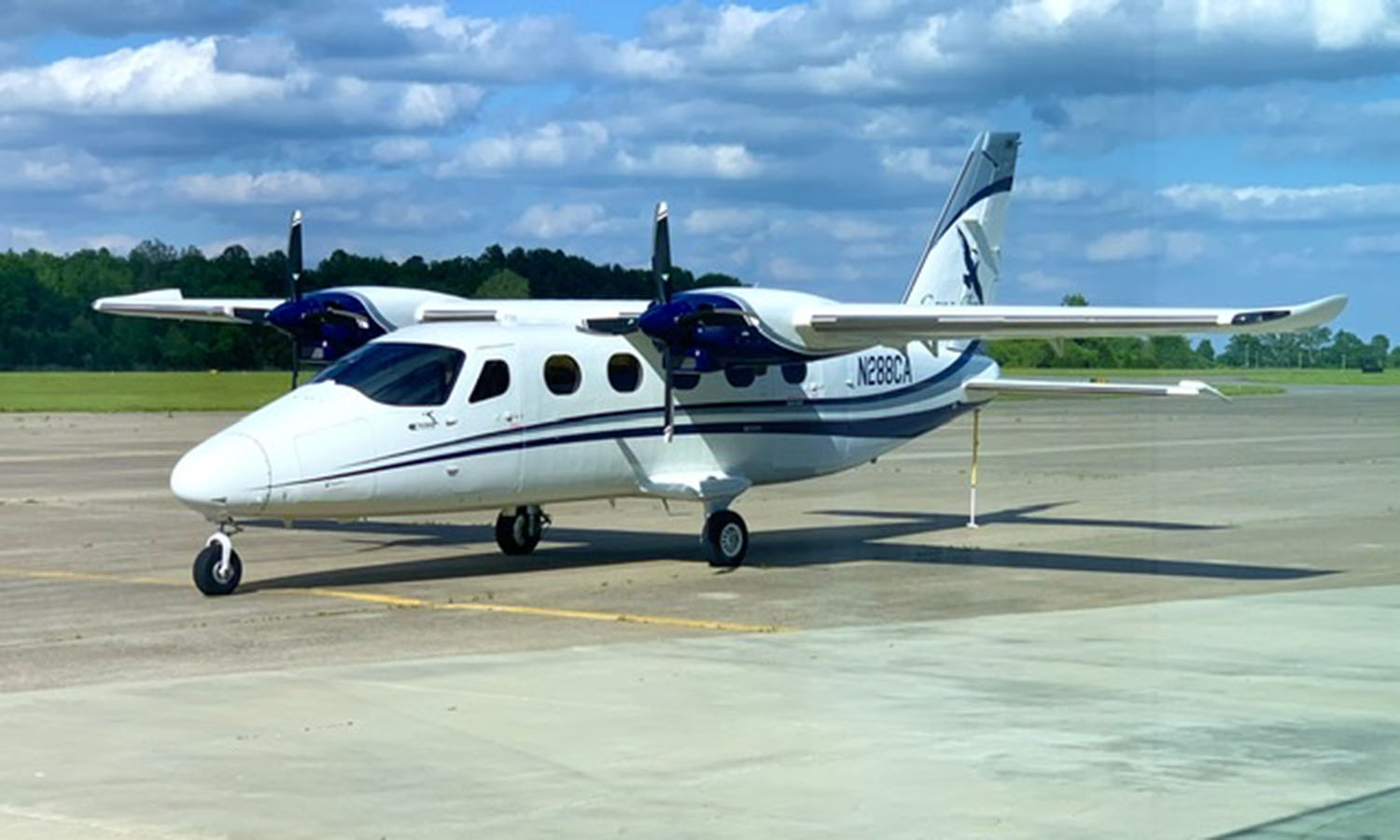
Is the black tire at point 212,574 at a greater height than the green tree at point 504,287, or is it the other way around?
the green tree at point 504,287

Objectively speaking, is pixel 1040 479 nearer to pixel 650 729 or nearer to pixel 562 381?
pixel 562 381

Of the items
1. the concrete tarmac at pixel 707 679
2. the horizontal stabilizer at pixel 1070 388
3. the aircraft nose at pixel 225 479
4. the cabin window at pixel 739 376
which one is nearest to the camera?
the concrete tarmac at pixel 707 679

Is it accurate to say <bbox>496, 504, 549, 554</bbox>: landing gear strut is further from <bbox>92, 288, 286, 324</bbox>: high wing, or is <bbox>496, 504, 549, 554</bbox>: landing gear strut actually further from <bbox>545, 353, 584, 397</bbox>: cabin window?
<bbox>92, 288, 286, 324</bbox>: high wing

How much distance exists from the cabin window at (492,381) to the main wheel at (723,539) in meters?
2.99

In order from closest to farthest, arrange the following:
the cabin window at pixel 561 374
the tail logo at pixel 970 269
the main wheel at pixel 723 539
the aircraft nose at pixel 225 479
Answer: the aircraft nose at pixel 225 479, the cabin window at pixel 561 374, the main wheel at pixel 723 539, the tail logo at pixel 970 269

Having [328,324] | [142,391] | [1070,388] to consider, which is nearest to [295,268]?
[328,324]

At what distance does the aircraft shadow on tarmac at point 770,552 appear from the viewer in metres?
20.9

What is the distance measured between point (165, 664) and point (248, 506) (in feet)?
12.3

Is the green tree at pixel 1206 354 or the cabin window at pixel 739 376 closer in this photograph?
the green tree at pixel 1206 354

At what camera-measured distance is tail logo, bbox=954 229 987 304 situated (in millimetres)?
26484

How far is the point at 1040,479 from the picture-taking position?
3659cm

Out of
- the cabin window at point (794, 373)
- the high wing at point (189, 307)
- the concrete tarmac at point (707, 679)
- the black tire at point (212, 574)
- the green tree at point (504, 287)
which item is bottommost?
the concrete tarmac at point (707, 679)

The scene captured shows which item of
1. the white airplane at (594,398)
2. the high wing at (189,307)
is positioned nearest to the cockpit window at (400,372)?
the white airplane at (594,398)

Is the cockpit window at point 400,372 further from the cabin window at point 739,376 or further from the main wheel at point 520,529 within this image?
the cabin window at point 739,376
